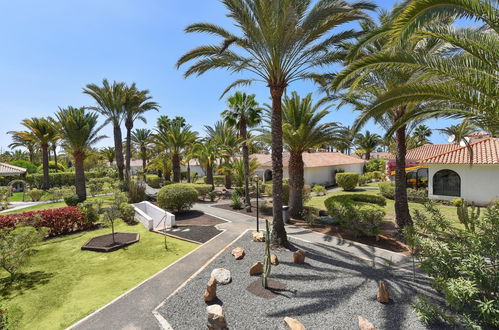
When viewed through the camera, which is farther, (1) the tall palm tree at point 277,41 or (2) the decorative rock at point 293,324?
(1) the tall palm tree at point 277,41

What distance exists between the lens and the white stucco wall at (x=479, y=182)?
16234 mm

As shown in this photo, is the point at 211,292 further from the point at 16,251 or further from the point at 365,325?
the point at 16,251

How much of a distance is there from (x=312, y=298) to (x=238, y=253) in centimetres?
326

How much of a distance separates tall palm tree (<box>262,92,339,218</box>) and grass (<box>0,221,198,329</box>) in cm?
699

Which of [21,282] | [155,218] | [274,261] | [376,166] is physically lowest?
[21,282]

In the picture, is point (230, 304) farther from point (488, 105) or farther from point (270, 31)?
point (270, 31)

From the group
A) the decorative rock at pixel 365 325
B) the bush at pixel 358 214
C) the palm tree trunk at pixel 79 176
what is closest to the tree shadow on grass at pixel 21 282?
the decorative rock at pixel 365 325

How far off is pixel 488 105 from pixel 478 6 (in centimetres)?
233

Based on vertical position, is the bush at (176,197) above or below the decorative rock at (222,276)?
above

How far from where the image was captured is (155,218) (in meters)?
15.0

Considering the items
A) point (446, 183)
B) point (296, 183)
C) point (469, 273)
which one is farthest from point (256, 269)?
point (446, 183)

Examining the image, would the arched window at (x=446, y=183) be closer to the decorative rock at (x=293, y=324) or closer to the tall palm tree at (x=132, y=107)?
the decorative rock at (x=293, y=324)

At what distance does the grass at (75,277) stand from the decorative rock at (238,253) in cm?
223

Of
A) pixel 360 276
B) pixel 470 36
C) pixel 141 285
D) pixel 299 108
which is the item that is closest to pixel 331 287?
pixel 360 276
